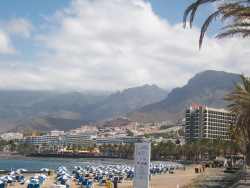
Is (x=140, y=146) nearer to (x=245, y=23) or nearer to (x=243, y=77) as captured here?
(x=245, y=23)

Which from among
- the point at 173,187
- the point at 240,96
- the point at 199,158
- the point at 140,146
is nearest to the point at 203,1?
the point at 140,146

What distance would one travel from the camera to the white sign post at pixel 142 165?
1577cm

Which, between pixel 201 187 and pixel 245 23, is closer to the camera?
pixel 245 23

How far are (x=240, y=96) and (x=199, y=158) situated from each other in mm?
159265

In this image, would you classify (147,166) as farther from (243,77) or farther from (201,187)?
(201,187)

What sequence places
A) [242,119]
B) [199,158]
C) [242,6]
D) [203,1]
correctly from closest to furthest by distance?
1. [203,1]
2. [242,6]
3. [242,119]
4. [199,158]

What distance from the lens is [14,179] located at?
57.3 metres

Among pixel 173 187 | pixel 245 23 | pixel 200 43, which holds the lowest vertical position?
pixel 173 187

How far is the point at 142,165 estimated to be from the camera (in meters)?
15.9

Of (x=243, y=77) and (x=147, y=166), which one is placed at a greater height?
(x=243, y=77)

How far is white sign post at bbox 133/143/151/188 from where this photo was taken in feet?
51.8

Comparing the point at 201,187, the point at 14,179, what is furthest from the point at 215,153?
the point at 201,187

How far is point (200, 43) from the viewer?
43.9 feet

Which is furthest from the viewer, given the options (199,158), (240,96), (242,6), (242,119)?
(199,158)
